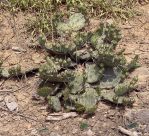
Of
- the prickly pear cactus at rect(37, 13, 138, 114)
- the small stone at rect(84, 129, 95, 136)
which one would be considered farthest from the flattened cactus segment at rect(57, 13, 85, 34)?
the small stone at rect(84, 129, 95, 136)

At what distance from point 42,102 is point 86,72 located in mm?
408

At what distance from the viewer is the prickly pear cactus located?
Result: 3.49 meters

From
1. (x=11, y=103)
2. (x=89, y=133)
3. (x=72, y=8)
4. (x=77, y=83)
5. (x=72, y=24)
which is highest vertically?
(x=72, y=8)

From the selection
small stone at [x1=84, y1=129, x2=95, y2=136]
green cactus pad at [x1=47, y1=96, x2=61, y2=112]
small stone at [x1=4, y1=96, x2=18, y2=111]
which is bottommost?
small stone at [x1=84, y1=129, x2=95, y2=136]

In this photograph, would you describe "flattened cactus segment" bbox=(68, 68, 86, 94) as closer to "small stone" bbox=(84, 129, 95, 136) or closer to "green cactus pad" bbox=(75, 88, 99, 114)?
"green cactus pad" bbox=(75, 88, 99, 114)

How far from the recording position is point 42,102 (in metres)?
3.63

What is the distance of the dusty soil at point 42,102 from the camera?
11.1 feet

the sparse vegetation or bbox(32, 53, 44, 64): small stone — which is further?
the sparse vegetation

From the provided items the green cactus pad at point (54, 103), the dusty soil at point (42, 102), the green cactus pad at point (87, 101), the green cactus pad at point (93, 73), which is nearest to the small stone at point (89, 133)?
the dusty soil at point (42, 102)

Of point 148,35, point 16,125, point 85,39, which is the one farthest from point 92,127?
point 148,35

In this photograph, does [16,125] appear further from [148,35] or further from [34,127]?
[148,35]

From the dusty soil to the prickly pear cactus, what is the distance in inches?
3.4

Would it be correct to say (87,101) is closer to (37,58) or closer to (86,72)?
(86,72)

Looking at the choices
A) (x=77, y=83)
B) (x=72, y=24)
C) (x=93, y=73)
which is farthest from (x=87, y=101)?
(x=72, y=24)
